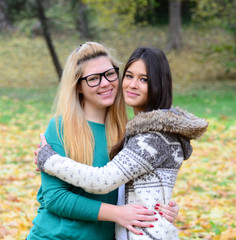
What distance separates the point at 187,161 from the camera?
7.05m

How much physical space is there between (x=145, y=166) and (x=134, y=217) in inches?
10.5

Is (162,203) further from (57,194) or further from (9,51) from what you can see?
(9,51)

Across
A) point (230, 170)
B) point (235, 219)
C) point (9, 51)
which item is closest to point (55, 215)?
point (235, 219)

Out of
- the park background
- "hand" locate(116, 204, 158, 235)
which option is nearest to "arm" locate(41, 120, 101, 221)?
"hand" locate(116, 204, 158, 235)

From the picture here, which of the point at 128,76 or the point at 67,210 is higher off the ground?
the point at 128,76

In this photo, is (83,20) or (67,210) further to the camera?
(83,20)

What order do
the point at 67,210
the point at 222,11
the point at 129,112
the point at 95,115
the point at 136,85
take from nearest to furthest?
the point at 67,210 → the point at 136,85 → the point at 95,115 → the point at 129,112 → the point at 222,11

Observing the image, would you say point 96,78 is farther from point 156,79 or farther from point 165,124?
point 165,124

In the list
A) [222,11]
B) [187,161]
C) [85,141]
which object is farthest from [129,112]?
[222,11]

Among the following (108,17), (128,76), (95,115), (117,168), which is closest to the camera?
(117,168)

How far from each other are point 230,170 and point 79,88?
14.9 feet

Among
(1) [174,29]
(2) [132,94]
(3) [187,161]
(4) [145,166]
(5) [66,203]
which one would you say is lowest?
(3) [187,161]

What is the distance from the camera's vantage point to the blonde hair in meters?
2.25

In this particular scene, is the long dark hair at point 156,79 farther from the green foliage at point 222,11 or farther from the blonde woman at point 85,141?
the green foliage at point 222,11
